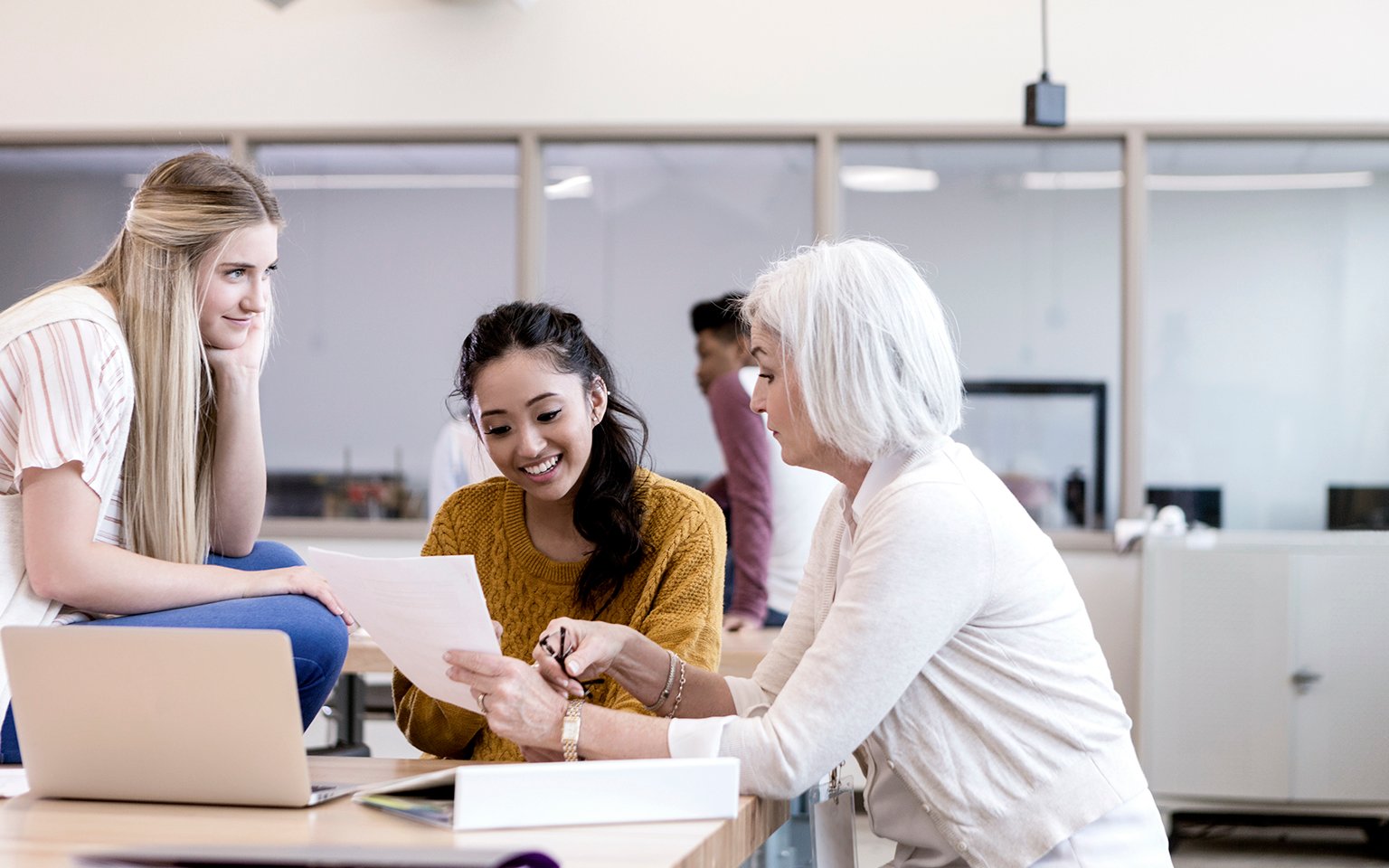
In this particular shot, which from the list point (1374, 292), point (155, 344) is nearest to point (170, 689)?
point (155, 344)

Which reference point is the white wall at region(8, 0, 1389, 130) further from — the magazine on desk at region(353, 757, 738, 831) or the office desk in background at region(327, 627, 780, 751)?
the magazine on desk at region(353, 757, 738, 831)

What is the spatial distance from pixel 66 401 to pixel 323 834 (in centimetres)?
63

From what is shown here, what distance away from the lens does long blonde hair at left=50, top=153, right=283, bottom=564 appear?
5.41ft

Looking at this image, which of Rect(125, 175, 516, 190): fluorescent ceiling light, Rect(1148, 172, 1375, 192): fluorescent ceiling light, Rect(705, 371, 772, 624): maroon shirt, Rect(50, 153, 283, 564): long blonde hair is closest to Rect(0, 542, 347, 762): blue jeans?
Rect(50, 153, 283, 564): long blonde hair

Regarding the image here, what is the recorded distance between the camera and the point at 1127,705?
15.3 ft

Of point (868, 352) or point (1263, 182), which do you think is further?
point (1263, 182)

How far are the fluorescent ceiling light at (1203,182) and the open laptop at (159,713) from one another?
4.36 meters

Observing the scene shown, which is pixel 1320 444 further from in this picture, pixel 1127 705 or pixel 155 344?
pixel 155 344

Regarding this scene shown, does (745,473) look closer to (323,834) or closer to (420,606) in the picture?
(420,606)

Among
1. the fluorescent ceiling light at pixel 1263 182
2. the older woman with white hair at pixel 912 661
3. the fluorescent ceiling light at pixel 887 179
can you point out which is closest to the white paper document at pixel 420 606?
the older woman with white hair at pixel 912 661

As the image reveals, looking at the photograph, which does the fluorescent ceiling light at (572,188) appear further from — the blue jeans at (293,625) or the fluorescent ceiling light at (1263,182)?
the blue jeans at (293,625)

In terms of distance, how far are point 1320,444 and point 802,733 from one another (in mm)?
4227

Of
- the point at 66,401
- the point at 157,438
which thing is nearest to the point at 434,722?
the point at 157,438

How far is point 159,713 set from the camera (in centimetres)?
126
